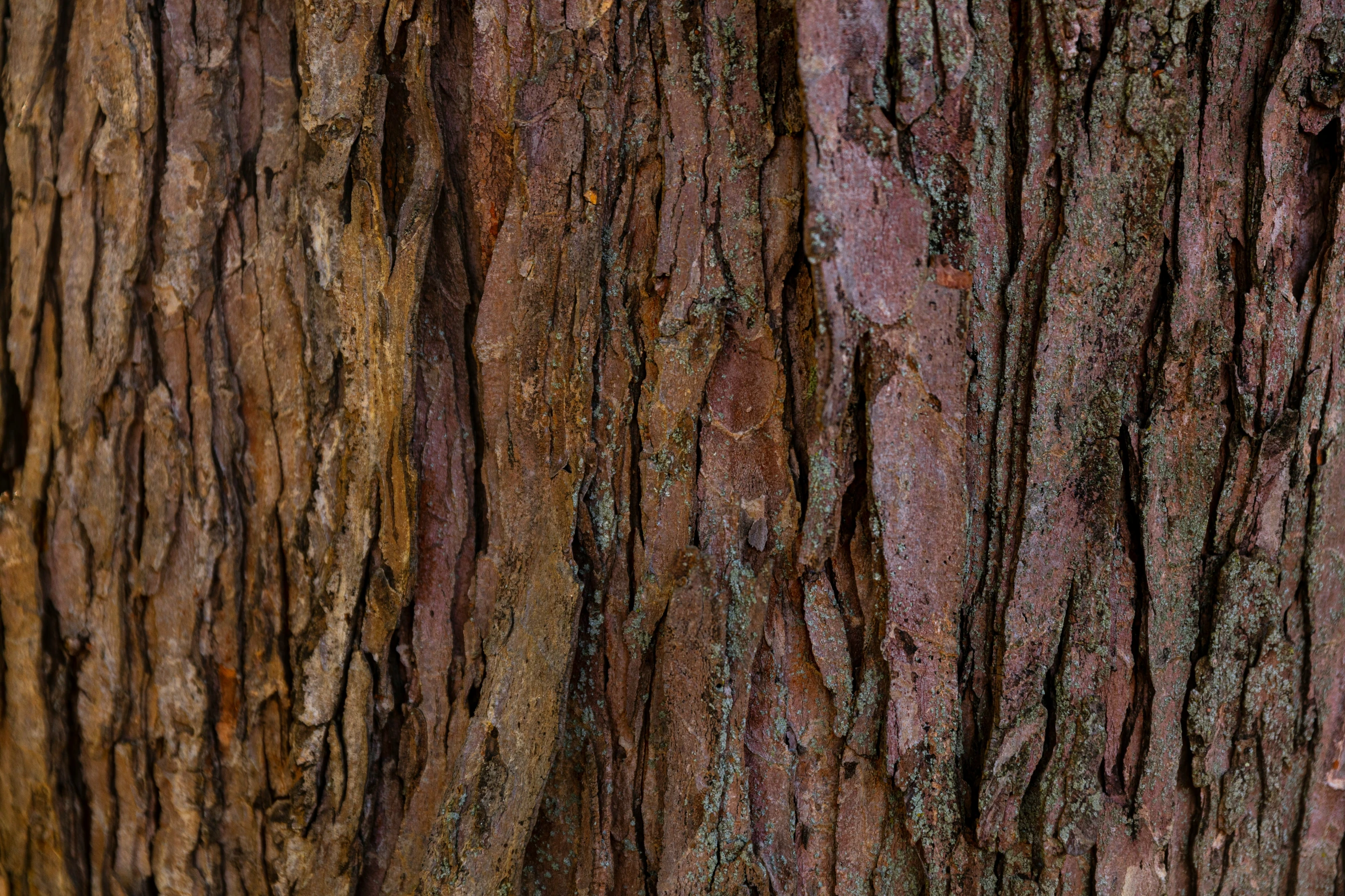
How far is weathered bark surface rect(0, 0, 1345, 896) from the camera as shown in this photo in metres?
0.96

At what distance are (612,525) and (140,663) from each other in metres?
0.55

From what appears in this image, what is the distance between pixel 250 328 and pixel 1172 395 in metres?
1.08

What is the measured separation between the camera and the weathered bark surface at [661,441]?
958 millimetres

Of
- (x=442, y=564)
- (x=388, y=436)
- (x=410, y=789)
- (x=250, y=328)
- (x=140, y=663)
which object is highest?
(x=250, y=328)

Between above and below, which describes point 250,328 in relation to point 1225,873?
above

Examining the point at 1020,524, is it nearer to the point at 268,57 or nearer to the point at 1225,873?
the point at 1225,873

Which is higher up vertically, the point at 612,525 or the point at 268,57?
the point at 268,57

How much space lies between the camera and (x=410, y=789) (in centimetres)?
105

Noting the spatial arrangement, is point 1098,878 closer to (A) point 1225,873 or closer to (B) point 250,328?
(A) point 1225,873

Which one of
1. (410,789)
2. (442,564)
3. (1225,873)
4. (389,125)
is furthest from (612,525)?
(1225,873)

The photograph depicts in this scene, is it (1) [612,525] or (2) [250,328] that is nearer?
(2) [250,328]

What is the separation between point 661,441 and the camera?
1.06m

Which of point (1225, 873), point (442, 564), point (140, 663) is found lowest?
point (1225, 873)

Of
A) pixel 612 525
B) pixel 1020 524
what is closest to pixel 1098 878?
pixel 1020 524
